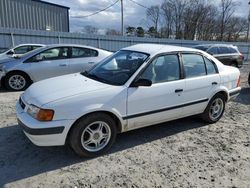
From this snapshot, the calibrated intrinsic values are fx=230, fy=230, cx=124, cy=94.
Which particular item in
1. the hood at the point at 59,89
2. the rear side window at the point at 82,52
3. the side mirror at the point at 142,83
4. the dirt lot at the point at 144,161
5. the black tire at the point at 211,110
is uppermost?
the rear side window at the point at 82,52

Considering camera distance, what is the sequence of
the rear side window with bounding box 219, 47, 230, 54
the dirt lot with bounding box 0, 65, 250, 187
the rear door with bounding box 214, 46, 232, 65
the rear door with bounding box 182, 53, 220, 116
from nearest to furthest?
the dirt lot with bounding box 0, 65, 250, 187, the rear door with bounding box 182, 53, 220, 116, the rear door with bounding box 214, 46, 232, 65, the rear side window with bounding box 219, 47, 230, 54

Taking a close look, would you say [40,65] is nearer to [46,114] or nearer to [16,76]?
[16,76]

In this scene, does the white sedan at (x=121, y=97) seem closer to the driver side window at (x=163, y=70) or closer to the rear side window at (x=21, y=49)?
the driver side window at (x=163, y=70)

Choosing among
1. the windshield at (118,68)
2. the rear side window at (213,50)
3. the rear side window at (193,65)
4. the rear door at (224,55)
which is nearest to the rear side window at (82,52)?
the windshield at (118,68)

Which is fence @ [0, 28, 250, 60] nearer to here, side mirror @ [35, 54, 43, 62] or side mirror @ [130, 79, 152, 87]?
side mirror @ [35, 54, 43, 62]

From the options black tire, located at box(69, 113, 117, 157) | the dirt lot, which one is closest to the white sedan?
black tire, located at box(69, 113, 117, 157)

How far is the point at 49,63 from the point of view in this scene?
282 inches

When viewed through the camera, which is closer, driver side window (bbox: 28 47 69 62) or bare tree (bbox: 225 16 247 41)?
driver side window (bbox: 28 47 69 62)

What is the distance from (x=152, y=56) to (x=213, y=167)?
1889 mm

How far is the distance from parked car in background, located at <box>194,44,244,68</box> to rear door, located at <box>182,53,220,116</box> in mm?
8232

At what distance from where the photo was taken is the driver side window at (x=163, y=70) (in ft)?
12.0

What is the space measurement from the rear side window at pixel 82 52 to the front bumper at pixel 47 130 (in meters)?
4.80

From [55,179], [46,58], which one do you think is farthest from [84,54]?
[55,179]

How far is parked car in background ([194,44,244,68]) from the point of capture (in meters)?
12.3
